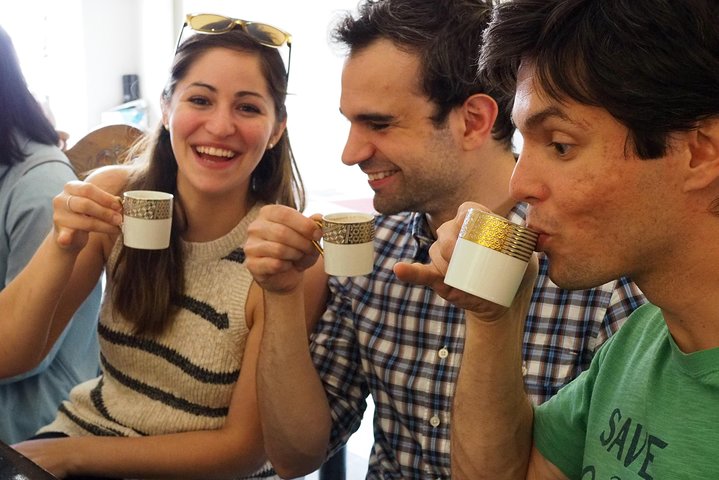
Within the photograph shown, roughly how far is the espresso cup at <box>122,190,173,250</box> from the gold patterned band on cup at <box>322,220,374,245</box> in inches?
14.9

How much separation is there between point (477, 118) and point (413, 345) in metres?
0.49

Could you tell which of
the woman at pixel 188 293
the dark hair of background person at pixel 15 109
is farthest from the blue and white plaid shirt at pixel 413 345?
the dark hair of background person at pixel 15 109

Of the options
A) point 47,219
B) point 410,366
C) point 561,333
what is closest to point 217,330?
point 410,366

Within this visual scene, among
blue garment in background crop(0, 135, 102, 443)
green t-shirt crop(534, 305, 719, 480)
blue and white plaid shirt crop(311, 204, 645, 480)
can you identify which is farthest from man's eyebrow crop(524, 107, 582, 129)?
blue garment in background crop(0, 135, 102, 443)

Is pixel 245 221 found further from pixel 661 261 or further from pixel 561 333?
pixel 661 261

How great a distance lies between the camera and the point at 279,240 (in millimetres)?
1389

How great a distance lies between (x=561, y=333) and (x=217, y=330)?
2.41 feet

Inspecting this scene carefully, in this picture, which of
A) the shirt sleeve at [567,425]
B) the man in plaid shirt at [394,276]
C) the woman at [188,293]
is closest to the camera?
the shirt sleeve at [567,425]

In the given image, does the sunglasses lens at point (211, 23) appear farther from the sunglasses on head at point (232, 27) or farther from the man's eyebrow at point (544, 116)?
the man's eyebrow at point (544, 116)

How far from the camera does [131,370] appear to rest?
1760 millimetres

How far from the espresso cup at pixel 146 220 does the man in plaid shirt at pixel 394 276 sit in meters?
0.24

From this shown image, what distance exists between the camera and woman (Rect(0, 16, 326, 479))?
5.31 feet

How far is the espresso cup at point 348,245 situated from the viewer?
130 cm

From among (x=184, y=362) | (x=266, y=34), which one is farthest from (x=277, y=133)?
(x=184, y=362)
